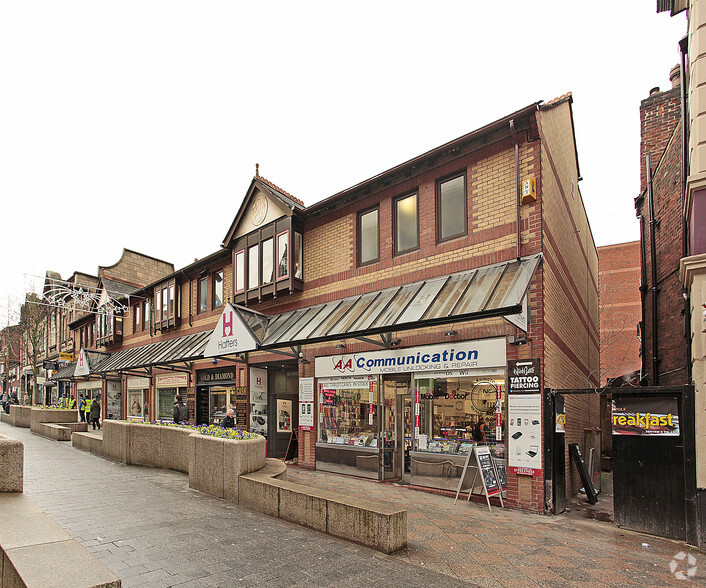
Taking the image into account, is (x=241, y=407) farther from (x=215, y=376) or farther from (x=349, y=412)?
(x=349, y=412)

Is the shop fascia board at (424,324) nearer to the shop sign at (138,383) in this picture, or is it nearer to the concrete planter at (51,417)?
the shop sign at (138,383)

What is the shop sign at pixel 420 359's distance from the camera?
916cm

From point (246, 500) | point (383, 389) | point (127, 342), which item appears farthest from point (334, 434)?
point (127, 342)

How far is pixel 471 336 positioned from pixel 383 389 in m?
A: 2.74

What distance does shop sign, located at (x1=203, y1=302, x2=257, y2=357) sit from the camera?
12562 mm

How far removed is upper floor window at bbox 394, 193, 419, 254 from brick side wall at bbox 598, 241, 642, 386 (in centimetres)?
2342

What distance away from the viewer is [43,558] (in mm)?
3602

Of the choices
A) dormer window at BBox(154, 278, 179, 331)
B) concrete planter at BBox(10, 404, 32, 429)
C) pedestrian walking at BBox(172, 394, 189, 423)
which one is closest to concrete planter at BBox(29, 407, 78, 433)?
concrete planter at BBox(10, 404, 32, 429)

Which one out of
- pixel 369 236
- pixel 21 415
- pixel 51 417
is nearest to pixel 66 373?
pixel 21 415

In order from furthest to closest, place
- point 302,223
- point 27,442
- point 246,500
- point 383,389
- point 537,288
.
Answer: point 27,442 < point 302,223 < point 383,389 < point 537,288 < point 246,500

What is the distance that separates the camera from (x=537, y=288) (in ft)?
28.7

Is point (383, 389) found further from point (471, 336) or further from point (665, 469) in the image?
point (665, 469)

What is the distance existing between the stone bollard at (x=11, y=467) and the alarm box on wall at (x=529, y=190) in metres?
8.92

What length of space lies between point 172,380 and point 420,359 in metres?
13.7
